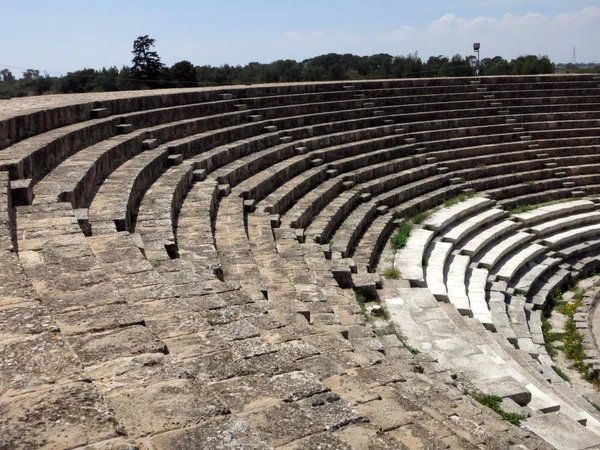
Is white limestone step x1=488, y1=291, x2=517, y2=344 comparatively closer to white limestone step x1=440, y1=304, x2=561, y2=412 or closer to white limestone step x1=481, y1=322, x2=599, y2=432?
white limestone step x1=481, y1=322, x2=599, y2=432

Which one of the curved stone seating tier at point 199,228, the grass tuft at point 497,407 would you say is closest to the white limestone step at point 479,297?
the grass tuft at point 497,407

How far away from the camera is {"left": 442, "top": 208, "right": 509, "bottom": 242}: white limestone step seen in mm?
13445

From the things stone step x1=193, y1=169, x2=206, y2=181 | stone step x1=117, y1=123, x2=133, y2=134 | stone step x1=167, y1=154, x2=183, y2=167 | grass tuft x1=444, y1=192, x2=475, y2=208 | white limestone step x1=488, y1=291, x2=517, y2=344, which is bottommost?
white limestone step x1=488, y1=291, x2=517, y2=344

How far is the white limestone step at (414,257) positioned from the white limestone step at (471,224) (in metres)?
0.53

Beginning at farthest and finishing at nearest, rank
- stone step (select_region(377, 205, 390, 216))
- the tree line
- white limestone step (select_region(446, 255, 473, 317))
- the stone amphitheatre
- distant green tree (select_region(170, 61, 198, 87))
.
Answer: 1. distant green tree (select_region(170, 61, 198, 87))
2. the tree line
3. stone step (select_region(377, 205, 390, 216))
4. white limestone step (select_region(446, 255, 473, 317))
5. the stone amphitheatre

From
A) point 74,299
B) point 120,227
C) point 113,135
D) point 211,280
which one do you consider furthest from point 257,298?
point 113,135

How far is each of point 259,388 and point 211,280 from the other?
284 centimetres

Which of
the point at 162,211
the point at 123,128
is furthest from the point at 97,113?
the point at 162,211

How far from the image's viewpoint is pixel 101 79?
30.4m

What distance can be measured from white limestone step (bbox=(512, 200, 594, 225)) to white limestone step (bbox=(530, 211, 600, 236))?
0.53 ft

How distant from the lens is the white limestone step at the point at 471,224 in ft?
44.1

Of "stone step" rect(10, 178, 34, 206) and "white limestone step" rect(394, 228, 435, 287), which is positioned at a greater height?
"stone step" rect(10, 178, 34, 206)

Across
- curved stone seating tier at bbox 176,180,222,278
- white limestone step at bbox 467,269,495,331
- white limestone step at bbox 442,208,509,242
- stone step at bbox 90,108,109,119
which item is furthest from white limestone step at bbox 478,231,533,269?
stone step at bbox 90,108,109,119

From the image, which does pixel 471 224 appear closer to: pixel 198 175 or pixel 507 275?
pixel 507 275
